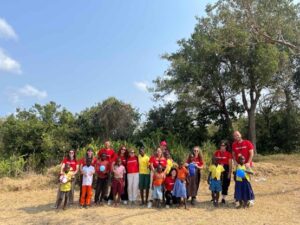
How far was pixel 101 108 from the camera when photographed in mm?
20891

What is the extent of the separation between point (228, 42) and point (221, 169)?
25.6 feet

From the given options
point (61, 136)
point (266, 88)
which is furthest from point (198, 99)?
point (61, 136)

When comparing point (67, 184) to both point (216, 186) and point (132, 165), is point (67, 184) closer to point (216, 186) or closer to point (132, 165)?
point (132, 165)

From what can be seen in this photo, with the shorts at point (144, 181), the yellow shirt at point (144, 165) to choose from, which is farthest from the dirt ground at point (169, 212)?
the yellow shirt at point (144, 165)

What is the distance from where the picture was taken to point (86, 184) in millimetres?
9875

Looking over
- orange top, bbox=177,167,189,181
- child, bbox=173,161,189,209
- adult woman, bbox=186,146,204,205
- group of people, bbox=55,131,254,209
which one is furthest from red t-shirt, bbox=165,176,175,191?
adult woman, bbox=186,146,204,205

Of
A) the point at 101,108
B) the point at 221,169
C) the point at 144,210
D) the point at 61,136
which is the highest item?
the point at 101,108

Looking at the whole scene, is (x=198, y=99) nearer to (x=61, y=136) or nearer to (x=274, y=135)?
(x=274, y=135)

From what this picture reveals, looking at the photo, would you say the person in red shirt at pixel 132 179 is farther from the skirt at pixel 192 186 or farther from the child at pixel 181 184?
the skirt at pixel 192 186

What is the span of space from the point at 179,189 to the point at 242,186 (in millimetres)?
1521

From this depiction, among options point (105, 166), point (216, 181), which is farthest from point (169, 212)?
point (105, 166)

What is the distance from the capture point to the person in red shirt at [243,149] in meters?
9.63

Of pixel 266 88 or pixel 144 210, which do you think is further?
pixel 266 88

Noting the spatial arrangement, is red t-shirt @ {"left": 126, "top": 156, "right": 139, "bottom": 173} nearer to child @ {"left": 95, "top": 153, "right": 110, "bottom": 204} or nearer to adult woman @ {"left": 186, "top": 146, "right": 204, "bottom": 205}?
child @ {"left": 95, "top": 153, "right": 110, "bottom": 204}
